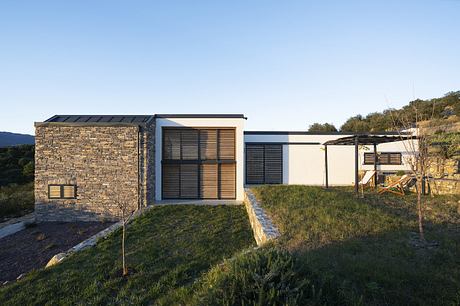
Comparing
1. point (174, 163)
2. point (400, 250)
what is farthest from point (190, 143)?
point (400, 250)

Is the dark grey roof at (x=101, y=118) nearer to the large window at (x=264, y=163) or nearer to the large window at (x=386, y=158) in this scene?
the large window at (x=264, y=163)

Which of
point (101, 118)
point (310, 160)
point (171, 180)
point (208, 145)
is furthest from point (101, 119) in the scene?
point (310, 160)

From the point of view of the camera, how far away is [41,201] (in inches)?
400

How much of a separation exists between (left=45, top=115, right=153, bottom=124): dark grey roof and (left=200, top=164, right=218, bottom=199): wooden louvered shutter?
379 cm

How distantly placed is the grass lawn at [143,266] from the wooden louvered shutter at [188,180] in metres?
3.22

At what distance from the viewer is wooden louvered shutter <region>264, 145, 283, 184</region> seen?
584 inches

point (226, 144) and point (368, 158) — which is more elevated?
point (226, 144)

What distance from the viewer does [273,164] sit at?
1488 cm

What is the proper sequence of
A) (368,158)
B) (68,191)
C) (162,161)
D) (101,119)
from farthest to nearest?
(368,158)
(162,161)
(101,119)
(68,191)

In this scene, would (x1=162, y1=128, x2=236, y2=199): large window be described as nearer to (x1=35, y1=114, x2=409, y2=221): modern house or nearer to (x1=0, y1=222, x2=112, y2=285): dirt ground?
(x1=35, y1=114, x2=409, y2=221): modern house

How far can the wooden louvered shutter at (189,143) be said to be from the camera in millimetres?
11734

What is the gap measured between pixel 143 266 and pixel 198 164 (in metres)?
6.85

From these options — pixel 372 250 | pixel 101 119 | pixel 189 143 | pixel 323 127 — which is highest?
pixel 323 127

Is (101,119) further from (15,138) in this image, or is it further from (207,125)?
(15,138)
